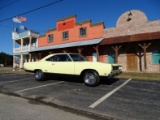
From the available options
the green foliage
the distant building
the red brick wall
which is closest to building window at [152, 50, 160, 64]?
the distant building

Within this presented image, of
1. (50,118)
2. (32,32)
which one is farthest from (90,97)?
(32,32)

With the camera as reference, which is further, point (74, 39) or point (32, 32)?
point (32, 32)

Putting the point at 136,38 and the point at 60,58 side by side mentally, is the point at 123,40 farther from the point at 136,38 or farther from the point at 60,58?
the point at 60,58

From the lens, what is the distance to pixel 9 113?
4.24 metres

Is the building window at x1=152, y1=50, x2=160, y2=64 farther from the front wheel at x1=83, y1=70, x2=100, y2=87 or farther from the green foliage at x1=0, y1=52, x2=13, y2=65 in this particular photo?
the green foliage at x1=0, y1=52, x2=13, y2=65

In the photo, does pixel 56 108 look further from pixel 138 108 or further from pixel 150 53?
pixel 150 53

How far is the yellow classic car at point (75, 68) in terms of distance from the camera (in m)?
7.18

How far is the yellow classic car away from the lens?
718cm

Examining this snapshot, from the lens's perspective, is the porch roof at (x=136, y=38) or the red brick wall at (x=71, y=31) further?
the red brick wall at (x=71, y=31)

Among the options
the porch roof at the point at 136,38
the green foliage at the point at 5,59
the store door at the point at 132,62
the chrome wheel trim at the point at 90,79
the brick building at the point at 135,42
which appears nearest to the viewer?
the chrome wheel trim at the point at 90,79

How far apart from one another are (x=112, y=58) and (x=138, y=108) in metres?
14.6

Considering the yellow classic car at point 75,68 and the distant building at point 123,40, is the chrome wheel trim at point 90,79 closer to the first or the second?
the yellow classic car at point 75,68

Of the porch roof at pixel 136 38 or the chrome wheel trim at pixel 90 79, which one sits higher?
the porch roof at pixel 136 38

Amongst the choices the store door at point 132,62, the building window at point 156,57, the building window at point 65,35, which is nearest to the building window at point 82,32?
the building window at point 65,35
